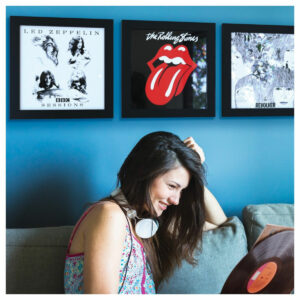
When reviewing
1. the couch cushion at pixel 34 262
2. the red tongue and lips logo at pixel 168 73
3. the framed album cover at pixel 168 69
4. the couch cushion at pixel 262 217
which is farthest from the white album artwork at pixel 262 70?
A: the couch cushion at pixel 34 262

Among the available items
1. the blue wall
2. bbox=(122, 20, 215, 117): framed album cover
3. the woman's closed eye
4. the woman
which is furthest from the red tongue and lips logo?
the woman's closed eye

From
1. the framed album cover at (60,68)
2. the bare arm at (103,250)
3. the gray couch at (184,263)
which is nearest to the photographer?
the bare arm at (103,250)

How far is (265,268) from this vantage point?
1204 mm

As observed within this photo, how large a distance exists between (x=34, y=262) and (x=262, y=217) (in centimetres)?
102

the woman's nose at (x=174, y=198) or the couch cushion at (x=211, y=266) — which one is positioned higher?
the woman's nose at (x=174, y=198)

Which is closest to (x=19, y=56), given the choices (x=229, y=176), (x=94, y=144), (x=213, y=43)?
(x=94, y=144)

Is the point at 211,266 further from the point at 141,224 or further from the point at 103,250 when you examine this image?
the point at 103,250

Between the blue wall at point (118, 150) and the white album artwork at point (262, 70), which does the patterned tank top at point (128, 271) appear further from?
the white album artwork at point (262, 70)

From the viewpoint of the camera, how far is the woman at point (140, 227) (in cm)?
119

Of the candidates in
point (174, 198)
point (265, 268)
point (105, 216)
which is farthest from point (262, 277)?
point (105, 216)

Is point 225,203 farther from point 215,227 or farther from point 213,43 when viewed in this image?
point 213,43

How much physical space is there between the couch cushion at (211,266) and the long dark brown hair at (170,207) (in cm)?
5

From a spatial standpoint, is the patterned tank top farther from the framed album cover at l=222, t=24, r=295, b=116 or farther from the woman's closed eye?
the framed album cover at l=222, t=24, r=295, b=116

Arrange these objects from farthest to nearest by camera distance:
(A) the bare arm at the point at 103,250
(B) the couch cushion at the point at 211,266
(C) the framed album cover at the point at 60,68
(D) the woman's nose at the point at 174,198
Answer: (C) the framed album cover at the point at 60,68 → (B) the couch cushion at the point at 211,266 → (D) the woman's nose at the point at 174,198 → (A) the bare arm at the point at 103,250
